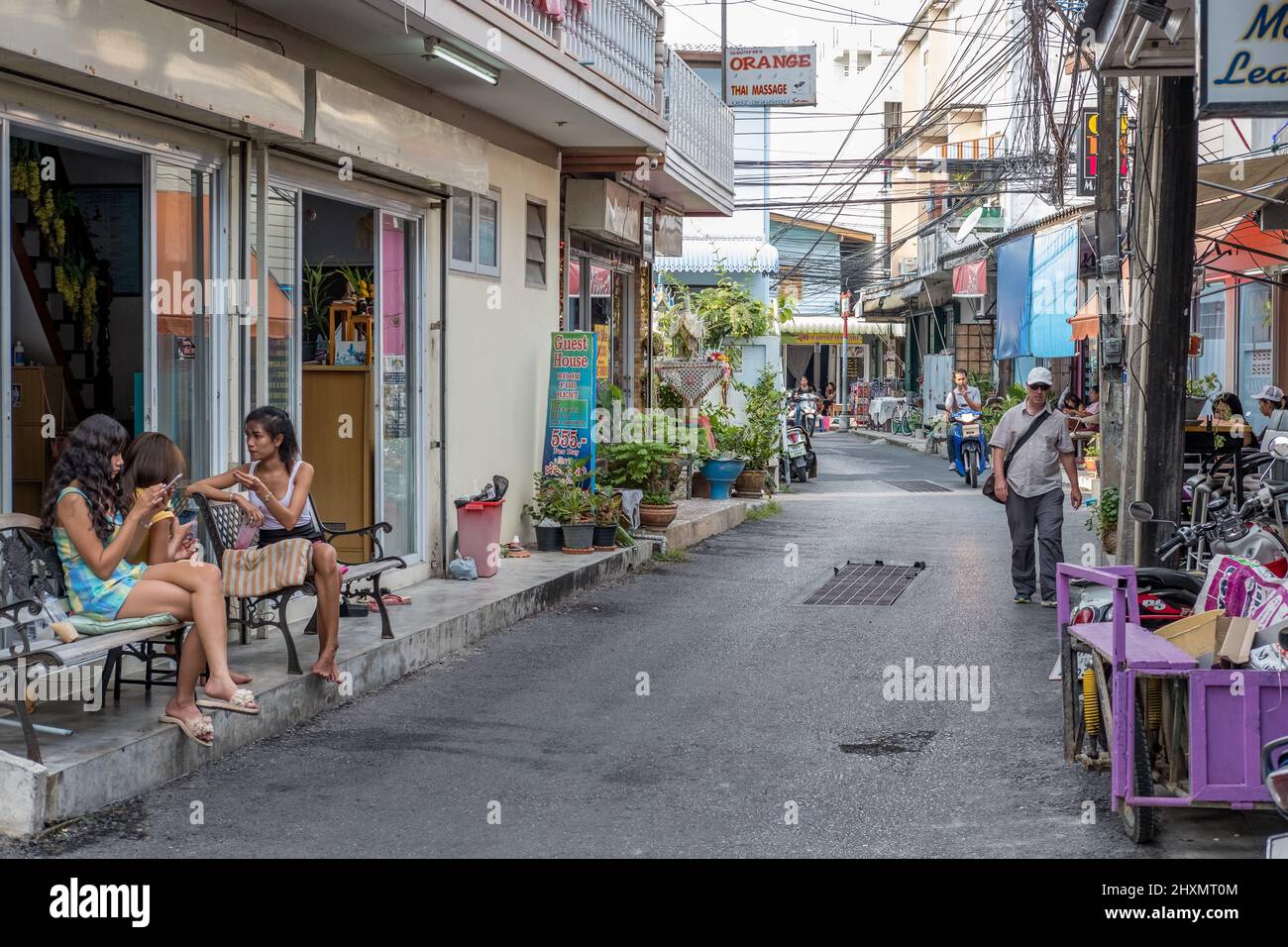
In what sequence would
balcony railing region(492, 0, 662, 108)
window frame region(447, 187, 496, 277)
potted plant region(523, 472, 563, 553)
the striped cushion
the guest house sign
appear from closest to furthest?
the guest house sign
the striped cushion
balcony railing region(492, 0, 662, 108)
window frame region(447, 187, 496, 277)
potted plant region(523, 472, 563, 553)

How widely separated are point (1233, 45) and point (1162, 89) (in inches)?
128

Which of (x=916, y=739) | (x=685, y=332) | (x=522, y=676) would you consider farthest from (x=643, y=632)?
(x=685, y=332)

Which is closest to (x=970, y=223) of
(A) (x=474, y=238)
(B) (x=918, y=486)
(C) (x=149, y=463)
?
(B) (x=918, y=486)

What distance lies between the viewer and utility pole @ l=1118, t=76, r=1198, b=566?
9.12m

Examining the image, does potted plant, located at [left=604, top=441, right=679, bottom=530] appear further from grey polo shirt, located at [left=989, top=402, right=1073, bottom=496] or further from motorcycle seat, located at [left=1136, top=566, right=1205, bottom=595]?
motorcycle seat, located at [left=1136, top=566, right=1205, bottom=595]

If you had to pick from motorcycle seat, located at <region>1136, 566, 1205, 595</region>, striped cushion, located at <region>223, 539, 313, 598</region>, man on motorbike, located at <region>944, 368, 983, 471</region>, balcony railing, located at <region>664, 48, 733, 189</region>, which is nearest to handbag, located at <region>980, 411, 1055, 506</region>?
motorcycle seat, located at <region>1136, 566, 1205, 595</region>

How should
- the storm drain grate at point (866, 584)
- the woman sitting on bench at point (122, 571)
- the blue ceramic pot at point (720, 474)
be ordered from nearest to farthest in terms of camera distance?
1. the woman sitting on bench at point (122, 571)
2. the storm drain grate at point (866, 584)
3. the blue ceramic pot at point (720, 474)

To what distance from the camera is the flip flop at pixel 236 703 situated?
21.3 ft

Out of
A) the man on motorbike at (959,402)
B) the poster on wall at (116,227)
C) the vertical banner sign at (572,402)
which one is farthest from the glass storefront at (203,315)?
the man on motorbike at (959,402)

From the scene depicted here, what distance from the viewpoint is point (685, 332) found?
2095 centimetres

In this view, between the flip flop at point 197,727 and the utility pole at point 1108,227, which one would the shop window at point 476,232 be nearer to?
the utility pole at point 1108,227

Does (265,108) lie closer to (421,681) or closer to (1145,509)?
(421,681)

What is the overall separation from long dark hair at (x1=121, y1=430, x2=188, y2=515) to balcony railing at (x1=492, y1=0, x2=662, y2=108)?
4929 mm

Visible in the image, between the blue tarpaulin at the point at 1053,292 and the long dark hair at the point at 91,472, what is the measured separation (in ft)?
69.2
